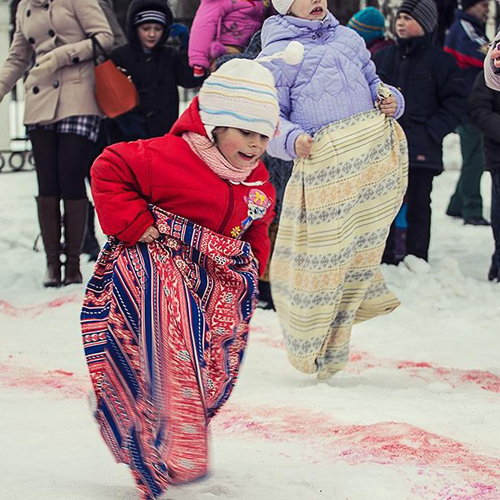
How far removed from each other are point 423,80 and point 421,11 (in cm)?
46

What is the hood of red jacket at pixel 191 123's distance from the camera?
341 centimetres

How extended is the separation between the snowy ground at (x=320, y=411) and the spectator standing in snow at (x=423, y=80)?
89cm

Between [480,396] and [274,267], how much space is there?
43.8 inches

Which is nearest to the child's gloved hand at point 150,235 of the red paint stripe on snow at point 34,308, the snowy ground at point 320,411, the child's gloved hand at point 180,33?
the snowy ground at point 320,411

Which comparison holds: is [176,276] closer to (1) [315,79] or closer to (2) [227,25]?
(1) [315,79]

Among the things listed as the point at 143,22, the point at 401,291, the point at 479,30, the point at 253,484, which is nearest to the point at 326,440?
the point at 253,484

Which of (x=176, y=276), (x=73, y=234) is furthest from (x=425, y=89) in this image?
(x=176, y=276)

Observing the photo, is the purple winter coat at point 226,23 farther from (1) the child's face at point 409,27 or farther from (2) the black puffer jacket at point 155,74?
(1) the child's face at point 409,27

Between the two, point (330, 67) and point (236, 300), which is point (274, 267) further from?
point (236, 300)

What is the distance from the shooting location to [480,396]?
4.90 m

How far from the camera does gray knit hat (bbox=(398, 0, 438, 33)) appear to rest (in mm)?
7250

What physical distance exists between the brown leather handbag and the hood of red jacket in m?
3.59

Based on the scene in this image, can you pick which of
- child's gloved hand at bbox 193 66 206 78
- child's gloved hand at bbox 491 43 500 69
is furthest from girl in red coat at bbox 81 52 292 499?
child's gloved hand at bbox 193 66 206 78

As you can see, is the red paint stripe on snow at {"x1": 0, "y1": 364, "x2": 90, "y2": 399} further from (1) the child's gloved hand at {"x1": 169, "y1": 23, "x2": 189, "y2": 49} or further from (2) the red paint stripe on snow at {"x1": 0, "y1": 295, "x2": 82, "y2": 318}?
(1) the child's gloved hand at {"x1": 169, "y1": 23, "x2": 189, "y2": 49}
